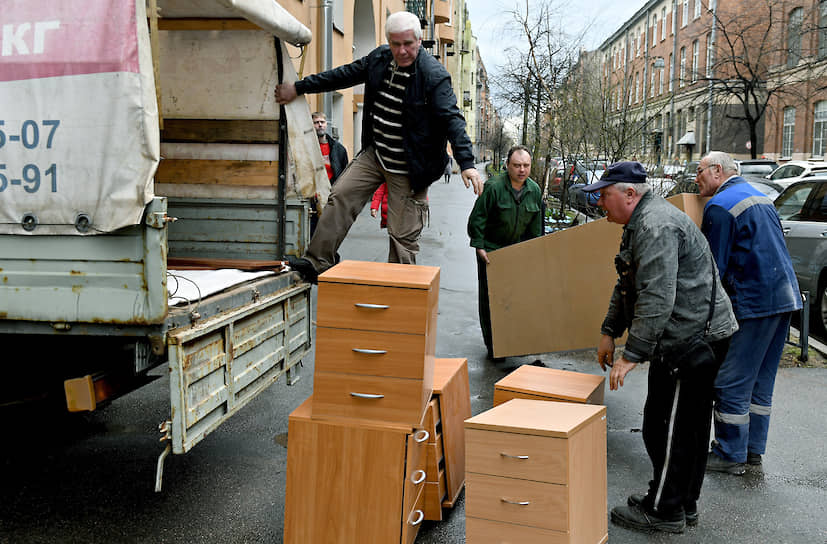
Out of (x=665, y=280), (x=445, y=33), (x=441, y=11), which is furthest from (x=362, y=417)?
(x=445, y=33)

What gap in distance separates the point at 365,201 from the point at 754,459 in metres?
3.07

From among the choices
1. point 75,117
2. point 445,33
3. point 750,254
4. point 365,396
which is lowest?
point 365,396

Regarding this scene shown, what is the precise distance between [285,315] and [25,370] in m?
1.42

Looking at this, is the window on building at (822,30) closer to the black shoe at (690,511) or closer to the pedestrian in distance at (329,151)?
the pedestrian in distance at (329,151)

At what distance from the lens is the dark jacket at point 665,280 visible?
3.58 m

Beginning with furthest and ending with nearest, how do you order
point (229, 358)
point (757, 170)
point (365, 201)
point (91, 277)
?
1. point (757, 170)
2. point (365, 201)
3. point (229, 358)
4. point (91, 277)

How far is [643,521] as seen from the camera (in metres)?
3.86

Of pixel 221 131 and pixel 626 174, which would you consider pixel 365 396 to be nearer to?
pixel 626 174

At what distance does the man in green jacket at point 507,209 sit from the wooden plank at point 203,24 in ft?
9.14

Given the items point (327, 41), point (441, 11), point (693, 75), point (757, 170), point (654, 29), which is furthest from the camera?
point (654, 29)

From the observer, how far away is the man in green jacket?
6.95 meters

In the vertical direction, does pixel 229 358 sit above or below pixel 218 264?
below

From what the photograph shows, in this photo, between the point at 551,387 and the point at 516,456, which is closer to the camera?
the point at 516,456

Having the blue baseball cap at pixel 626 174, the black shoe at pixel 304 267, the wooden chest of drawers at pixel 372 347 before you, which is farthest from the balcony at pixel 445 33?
the wooden chest of drawers at pixel 372 347
